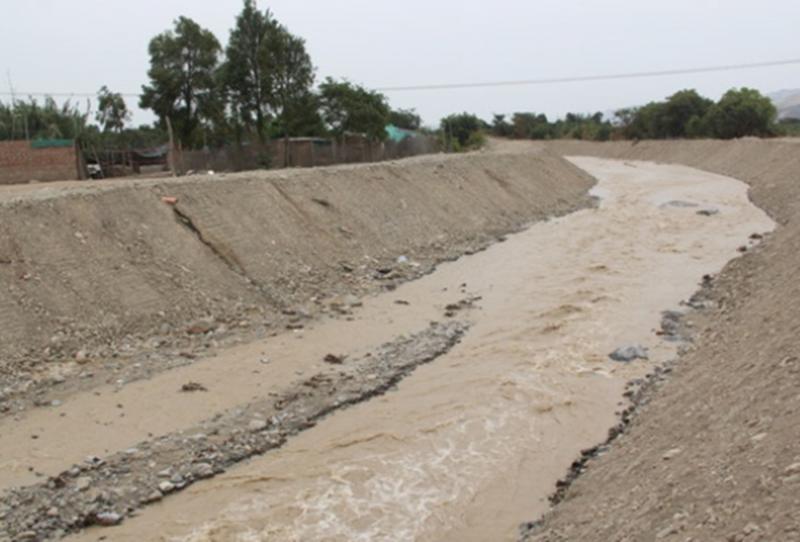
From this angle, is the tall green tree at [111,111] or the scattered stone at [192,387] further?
the tall green tree at [111,111]

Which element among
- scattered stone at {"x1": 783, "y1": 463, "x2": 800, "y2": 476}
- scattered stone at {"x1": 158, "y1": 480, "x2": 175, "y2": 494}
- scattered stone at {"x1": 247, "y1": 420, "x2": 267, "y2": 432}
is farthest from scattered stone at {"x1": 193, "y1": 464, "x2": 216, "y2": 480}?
scattered stone at {"x1": 783, "y1": 463, "x2": 800, "y2": 476}

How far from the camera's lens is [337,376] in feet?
31.2

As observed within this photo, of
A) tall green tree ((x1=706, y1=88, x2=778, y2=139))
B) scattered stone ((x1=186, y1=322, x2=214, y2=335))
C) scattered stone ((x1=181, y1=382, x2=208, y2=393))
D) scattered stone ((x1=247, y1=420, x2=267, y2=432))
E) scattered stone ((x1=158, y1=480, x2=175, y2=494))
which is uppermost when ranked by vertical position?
tall green tree ((x1=706, y1=88, x2=778, y2=139))

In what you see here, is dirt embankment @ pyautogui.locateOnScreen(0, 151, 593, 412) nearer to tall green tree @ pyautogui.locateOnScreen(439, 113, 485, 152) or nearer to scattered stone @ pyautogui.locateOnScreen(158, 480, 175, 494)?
scattered stone @ pyautogui.locateOnScreen(158, 480, 175, 494)

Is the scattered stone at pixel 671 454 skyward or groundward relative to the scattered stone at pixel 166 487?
skyward

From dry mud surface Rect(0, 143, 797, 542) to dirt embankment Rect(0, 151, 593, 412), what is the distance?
48mm

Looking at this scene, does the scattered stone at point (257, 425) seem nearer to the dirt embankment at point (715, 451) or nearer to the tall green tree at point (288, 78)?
the dirt embankment at point (715, 451)

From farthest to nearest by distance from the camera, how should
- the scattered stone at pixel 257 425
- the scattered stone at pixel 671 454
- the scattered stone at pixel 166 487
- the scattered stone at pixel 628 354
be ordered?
1. the scattered stone at pixel 628 354
2. the scattered stone at pixel 257 425
3. the scattered stone at pixel 166 487
4. the scattered stone at pixel 671 454

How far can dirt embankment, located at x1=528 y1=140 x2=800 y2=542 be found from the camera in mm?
4293

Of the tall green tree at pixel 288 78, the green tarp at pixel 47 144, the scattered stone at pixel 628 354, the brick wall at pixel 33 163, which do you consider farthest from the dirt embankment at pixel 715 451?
the tall green tree at pixel 288 78

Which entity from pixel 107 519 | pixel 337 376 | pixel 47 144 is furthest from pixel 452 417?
pixel 47 144

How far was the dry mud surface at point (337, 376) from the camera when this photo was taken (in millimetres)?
6195

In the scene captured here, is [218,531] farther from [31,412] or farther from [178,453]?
[31,412]

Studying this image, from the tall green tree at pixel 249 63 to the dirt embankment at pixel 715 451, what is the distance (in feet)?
82.7
